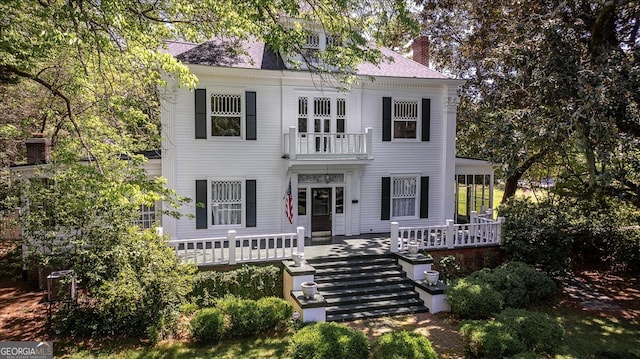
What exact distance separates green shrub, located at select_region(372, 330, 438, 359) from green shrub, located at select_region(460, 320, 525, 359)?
49.2 inches

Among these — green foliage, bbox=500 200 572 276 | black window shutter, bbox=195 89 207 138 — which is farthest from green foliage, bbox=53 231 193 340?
green foliage, bbox=500 200 572 276

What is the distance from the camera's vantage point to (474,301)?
10.0m

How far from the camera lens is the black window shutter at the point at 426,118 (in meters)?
15.8

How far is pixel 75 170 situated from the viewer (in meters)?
9.46

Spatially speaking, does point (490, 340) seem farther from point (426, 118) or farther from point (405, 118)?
point (426, 118)

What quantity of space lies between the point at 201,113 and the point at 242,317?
7.55 meters

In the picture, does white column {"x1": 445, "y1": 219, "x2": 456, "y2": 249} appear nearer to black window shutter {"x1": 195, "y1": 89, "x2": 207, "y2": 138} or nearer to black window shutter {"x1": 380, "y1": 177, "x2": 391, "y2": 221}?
black window shutter {"x1": 380, "y1": 177, "x2": 391, "y2": 221}

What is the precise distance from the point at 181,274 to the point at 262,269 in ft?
7.89

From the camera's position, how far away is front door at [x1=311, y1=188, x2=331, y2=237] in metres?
15.0

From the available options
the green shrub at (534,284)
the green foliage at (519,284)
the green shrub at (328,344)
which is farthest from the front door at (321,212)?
the green shrub at (328,344)

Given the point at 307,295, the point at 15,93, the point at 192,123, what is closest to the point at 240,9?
the point at 192,123

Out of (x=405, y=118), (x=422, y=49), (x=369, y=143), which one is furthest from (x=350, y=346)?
(x=422, y=49)

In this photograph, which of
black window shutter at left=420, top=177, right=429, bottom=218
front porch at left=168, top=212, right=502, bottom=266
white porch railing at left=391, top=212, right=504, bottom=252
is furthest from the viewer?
black window shutter at left=420, top=177, right=429, bottom=218

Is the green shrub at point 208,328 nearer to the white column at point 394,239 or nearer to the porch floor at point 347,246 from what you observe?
the porch floor at point 347,246
